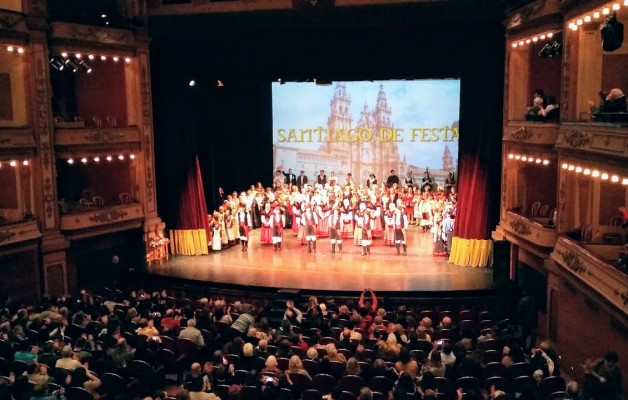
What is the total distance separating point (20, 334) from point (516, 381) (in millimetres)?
8309

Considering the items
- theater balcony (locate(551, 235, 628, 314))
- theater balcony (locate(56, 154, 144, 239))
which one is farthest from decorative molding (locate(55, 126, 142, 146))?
theater balcony (locate(551, 235, 628, 314))

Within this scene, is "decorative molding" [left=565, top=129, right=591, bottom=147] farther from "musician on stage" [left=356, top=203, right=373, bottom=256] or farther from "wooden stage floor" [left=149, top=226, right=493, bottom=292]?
"musician on stage" [left=356, top=203, right=373, bottom=256]

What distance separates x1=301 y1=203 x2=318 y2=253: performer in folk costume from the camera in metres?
20.3

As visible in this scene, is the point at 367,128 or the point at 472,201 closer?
the point at 472,201

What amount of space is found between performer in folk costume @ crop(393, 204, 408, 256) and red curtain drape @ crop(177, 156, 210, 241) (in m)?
6.06

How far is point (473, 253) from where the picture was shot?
742 inches

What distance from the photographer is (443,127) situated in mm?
23875

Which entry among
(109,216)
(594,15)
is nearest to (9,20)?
(109,216)

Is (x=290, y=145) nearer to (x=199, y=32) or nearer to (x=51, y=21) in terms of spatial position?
(x=199, y=32)

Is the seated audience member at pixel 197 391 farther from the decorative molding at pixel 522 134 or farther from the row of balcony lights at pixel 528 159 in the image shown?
the decorative molding at pixel 522 134

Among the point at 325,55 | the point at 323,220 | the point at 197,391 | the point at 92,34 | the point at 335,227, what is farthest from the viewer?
the point at 323,220

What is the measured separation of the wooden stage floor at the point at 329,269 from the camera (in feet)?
55.0

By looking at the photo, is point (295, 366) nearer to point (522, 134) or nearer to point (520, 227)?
point (520, 227)

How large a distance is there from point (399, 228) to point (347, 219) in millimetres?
2014
